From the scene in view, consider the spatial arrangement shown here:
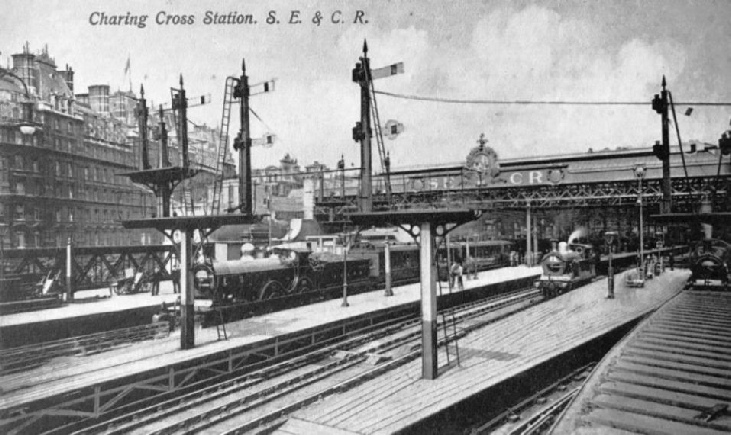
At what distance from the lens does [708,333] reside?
8.91 m

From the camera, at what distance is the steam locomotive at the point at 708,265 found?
602 inches

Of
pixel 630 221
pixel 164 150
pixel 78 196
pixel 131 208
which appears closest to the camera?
pixel 164 150

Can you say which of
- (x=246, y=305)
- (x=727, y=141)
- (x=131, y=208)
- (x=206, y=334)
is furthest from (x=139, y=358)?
(x=131, y=208)

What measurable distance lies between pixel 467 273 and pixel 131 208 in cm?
3361

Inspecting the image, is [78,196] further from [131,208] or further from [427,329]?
[427,329]

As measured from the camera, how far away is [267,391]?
10656 millimetres

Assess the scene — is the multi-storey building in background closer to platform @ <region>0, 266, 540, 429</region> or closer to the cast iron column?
platform @ <region>0, 266, 540, 429</region>

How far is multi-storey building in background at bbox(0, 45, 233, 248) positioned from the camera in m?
34.0

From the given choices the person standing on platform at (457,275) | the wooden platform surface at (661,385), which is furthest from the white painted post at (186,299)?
the person standing on platform at (457,275)

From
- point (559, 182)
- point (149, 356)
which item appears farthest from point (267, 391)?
point (559, 182)

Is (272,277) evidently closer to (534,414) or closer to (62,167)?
(534,414)

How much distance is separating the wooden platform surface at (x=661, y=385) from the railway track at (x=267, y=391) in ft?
11.4

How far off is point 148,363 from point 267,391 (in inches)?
95.6

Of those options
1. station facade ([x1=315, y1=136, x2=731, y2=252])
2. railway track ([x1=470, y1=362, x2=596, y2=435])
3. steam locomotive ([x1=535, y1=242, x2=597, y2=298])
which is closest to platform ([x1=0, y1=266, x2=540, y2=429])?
railway track ([x1=470, y1=362, x2=596, y2=435])
